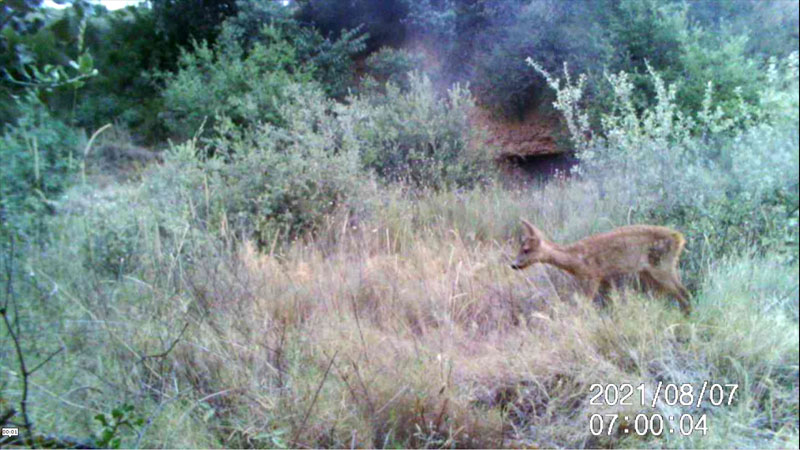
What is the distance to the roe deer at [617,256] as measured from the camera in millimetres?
4695

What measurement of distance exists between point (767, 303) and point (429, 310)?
2011 mm

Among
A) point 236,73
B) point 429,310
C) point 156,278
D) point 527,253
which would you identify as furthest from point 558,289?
point 236,73

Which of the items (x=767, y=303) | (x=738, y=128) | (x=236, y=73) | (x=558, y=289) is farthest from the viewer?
(x=236, y=73)

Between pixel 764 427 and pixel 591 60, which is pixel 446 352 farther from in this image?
pixel 591 60

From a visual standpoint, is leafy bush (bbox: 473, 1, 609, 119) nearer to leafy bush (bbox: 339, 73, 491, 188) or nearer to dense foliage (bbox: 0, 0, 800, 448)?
dense foliage (bbox: 0, 0, 800, 448)

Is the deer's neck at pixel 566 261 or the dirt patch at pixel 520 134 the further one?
the dirt patch at pixel 520 134

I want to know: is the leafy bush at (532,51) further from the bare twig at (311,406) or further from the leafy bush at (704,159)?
the bare twig at (311,406)

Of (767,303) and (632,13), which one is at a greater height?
(632,13)

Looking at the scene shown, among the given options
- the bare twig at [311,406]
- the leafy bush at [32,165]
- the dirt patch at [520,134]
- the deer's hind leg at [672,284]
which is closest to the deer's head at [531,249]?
the deer's hind leg at [672,284]

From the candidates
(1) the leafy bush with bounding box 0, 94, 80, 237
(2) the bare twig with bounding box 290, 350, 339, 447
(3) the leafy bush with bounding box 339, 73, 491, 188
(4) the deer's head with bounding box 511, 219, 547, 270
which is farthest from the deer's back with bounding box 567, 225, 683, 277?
(1) the leafy bush with bounding box 0, 94, 80, 237

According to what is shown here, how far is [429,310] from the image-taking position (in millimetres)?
5160

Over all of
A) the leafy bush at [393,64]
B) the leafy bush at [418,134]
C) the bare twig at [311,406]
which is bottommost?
the bare twig at [311,406]

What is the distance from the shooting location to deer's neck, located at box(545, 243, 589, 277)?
5.05m

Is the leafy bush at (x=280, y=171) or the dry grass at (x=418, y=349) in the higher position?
the leafy bush at (x=280, y=171)
